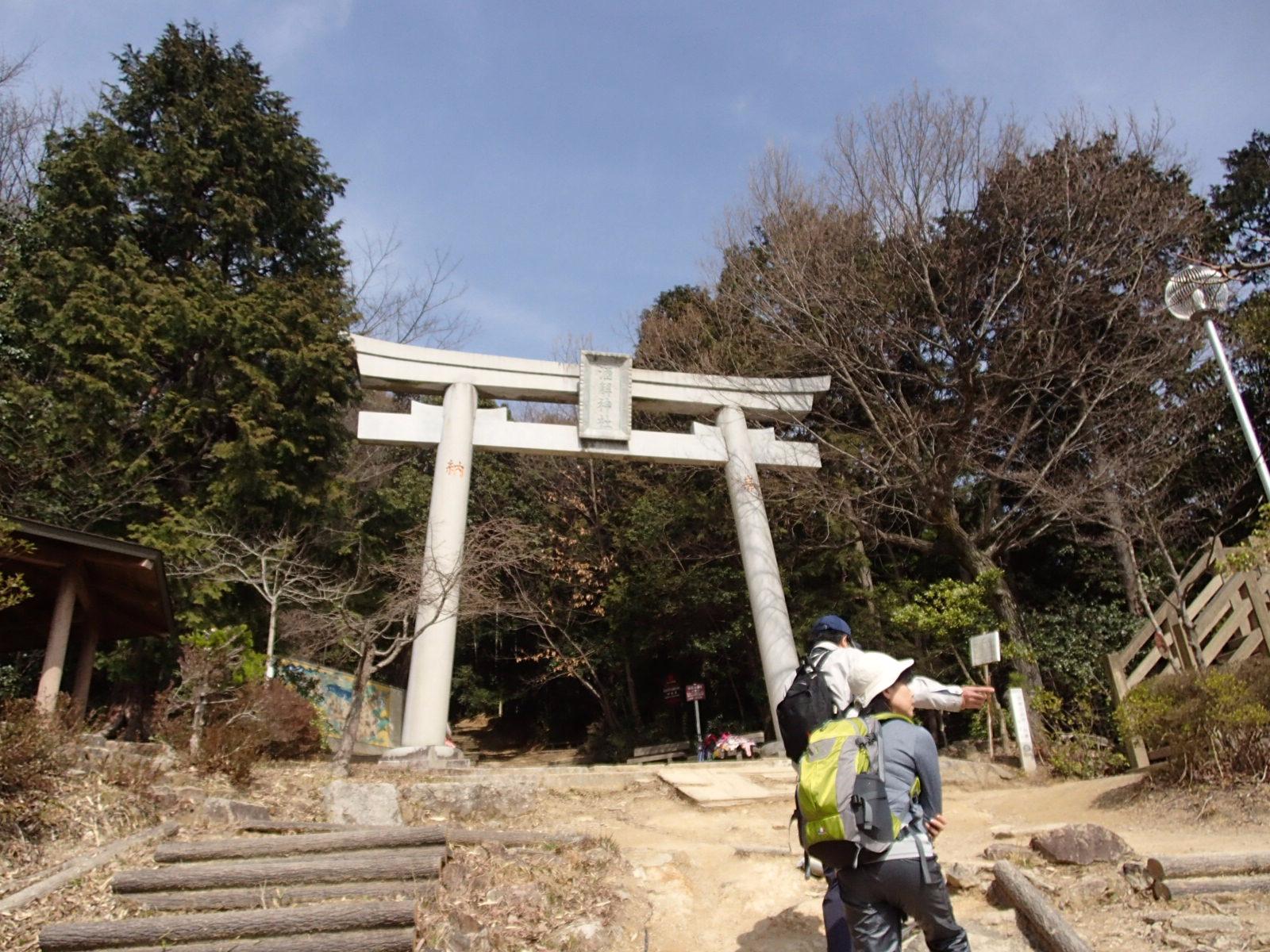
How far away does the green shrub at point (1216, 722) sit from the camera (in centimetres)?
577

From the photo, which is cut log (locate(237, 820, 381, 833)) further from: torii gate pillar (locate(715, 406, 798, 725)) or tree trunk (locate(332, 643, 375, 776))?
torii gate pillar (locate(715, 406, 798, 725))

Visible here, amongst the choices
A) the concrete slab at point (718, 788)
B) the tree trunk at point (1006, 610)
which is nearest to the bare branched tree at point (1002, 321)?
the tree trunk at point (1006, 610)

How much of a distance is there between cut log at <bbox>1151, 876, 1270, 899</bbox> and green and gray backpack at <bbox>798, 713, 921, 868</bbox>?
228 centimetres

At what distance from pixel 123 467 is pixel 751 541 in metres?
9.28

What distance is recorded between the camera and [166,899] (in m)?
4.17

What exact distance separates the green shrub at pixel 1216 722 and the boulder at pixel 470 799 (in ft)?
17.6

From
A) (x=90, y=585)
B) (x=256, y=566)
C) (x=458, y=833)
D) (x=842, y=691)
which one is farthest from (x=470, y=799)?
(x=256, y=566)

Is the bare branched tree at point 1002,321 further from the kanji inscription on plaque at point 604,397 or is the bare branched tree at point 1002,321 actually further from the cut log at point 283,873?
the cut log at point 283,873

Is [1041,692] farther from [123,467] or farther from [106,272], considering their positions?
[106,272]

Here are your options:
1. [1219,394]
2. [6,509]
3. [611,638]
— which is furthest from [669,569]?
[6,509]

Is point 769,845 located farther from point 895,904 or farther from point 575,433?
point 575,433

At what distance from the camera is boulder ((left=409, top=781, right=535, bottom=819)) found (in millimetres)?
6844

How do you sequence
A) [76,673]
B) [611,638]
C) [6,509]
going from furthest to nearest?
[611,638], [6,509], [76,673]

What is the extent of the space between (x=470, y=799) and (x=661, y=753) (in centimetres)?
797
